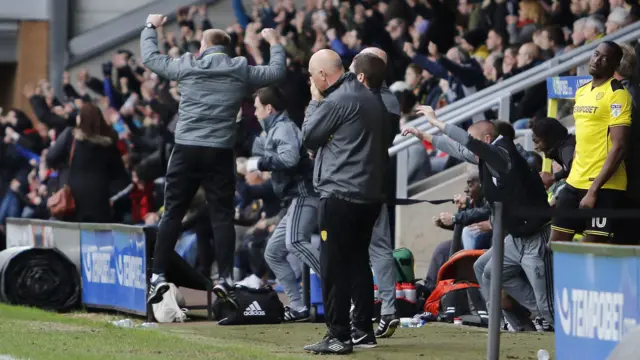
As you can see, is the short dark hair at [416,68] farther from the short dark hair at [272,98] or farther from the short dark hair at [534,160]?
the short dark hair at [272,98]

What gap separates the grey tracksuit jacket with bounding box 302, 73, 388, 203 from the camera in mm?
9117

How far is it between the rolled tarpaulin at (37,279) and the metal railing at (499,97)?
3403mm

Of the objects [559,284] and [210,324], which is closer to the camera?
[559,284]

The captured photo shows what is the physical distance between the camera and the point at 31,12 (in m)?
27.0

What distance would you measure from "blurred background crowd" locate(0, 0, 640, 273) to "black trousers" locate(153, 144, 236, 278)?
3.55 m

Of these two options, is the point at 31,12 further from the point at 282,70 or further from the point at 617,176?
the point at 617,176

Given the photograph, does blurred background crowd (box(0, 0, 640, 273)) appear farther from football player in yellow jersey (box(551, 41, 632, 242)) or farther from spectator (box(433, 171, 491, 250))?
football player in yellow jersey (box(551, 41, 632, 242))

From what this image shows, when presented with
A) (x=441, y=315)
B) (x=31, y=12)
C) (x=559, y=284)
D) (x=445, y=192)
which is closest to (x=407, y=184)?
(x=445, y=192)

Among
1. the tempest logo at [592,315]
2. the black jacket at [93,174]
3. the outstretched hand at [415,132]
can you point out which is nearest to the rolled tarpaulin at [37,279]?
the black jacket at [93,174]

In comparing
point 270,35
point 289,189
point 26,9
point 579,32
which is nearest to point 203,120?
point 270,35

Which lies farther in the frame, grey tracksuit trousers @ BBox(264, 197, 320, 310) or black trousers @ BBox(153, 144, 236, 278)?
grey tracksuit trousers @ BBox(264, 197, 320, 310)

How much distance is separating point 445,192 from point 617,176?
5299mm

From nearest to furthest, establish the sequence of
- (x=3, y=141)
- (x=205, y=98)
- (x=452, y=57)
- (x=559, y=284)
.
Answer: (x=559, y=284), (x=205, y=98), (x=452, y=57), (x=3, y=141)

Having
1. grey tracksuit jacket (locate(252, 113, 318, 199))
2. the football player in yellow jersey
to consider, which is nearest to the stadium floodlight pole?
the football player in yellow jersey
